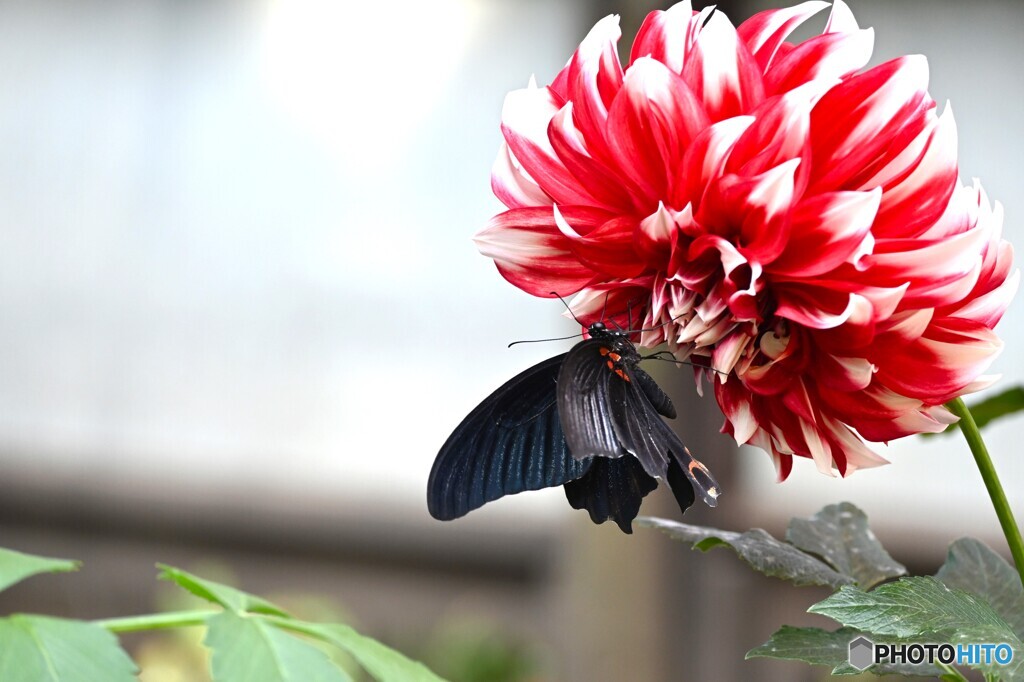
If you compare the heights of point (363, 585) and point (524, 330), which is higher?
point (524, 330)

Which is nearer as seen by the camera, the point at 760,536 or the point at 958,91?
the point at 760,536

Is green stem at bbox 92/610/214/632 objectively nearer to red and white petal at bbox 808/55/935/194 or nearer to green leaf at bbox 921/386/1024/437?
red and white petal at bbox 808/55/935/194

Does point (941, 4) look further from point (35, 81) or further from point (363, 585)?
point (35, 81)

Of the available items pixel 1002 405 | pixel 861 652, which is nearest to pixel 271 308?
pixel 1002 405

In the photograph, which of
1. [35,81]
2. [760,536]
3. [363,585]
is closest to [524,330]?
[363,585]

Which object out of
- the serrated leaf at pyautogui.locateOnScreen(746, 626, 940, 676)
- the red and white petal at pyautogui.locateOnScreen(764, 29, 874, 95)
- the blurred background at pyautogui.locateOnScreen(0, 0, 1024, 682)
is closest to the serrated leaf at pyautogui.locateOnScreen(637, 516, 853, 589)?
the serrated leaf at pyautogui.locateOnScreen(746, 626, 940, 676)

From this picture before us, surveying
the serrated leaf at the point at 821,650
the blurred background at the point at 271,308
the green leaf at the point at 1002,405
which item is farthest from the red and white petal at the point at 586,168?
the blurred background at the point at 271,308

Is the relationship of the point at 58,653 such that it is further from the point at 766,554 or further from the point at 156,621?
the point at 766,554
